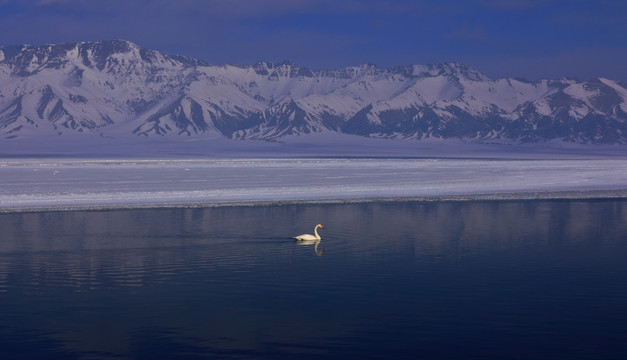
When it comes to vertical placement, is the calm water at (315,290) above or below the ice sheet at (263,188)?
below

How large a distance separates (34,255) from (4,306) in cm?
575

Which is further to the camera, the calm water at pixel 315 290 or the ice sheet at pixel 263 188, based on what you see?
the ice sheet at pixel 263 188

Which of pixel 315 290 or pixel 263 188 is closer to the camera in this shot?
pixel 315 290

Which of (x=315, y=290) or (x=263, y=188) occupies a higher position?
(x=263, y=188)

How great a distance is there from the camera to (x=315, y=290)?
1529 centimetres

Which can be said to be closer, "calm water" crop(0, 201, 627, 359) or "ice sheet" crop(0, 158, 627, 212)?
"calm water" crop(0, 201, 627, 359)

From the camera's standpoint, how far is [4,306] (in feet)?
46.5

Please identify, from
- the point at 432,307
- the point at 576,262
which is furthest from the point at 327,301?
the point at 576,262

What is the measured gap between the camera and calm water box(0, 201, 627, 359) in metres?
11.8

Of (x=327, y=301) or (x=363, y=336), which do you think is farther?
(x=327, y=301)

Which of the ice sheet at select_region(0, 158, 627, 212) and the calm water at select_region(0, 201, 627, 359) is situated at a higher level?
the ice sheet at select_region(0, 158, 627, 212)

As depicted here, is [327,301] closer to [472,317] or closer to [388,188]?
[472,317]

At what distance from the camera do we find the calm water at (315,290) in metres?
11.8

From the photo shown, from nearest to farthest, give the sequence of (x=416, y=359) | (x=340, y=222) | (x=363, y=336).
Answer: (x=416, y=359) < (x=363, y=336) < (x=340, y=222)
